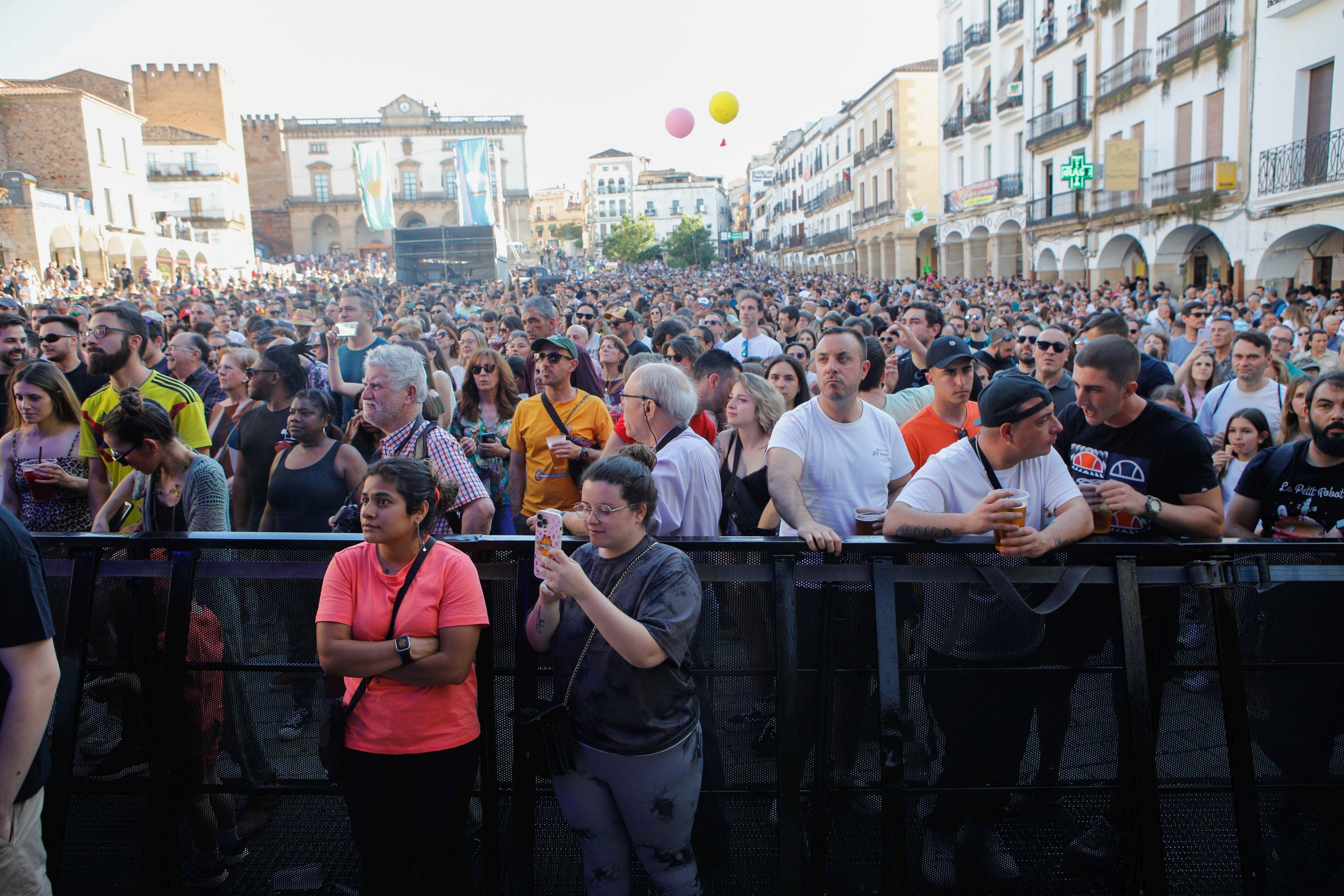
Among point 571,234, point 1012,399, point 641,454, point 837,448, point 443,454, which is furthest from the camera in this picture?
point 571,234

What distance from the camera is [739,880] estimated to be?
2.75 metres

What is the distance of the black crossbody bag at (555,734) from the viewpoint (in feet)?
8.11

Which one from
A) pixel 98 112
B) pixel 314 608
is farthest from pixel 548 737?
pixel 98 112

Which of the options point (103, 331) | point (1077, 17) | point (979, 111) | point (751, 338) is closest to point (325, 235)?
point (979, 111)

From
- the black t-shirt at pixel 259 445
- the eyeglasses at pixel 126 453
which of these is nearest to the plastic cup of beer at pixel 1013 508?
the eyeglasses at pixel 126 453

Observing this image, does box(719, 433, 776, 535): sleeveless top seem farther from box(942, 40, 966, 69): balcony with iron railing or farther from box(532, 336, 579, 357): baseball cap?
box(942, 40, 966, 69): balcony with iron railing

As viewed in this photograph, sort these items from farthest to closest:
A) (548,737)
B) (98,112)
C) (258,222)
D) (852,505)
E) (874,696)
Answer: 1. (258,222)
2. (98,112)
3. (852,505)
4. (874,696)
5. (548,737)

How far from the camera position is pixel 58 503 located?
171 inches

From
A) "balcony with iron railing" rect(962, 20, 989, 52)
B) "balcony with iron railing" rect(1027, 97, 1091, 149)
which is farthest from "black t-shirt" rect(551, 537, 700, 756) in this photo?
"balcony with iron railing" rect(962, 20, 989, 52)

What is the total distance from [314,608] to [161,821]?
823 mm

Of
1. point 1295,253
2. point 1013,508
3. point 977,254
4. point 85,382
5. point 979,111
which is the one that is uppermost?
point 979,111

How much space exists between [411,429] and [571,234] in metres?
114

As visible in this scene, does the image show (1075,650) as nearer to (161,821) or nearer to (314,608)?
(314,608)

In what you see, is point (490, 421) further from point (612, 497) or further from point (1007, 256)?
point (1007, 256)
